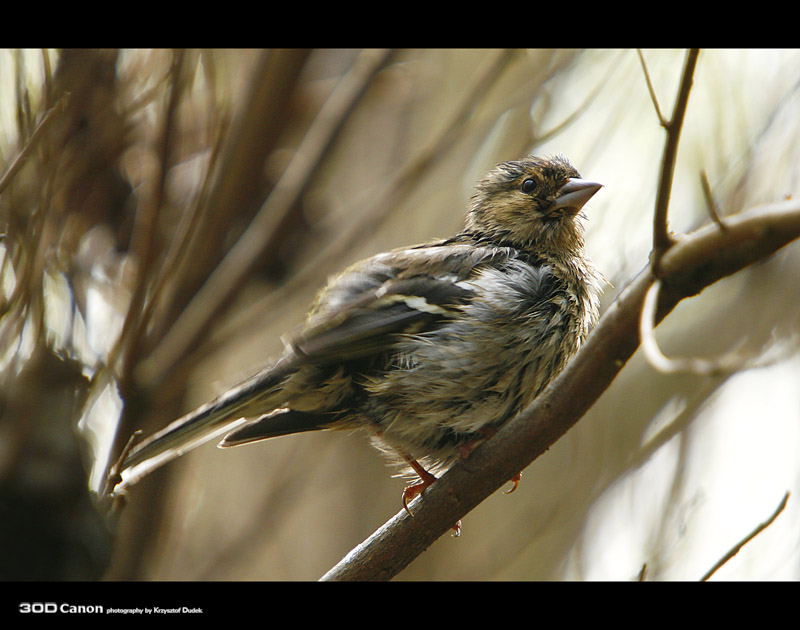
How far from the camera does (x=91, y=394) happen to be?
2.60 meters

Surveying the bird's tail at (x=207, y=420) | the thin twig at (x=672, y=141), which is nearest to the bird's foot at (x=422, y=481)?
the bird's tail at (x=207, y=420)

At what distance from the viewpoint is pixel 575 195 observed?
11.7ft

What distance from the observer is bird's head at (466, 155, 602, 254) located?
11.8 ft

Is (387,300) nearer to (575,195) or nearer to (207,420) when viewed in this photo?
(207,420)

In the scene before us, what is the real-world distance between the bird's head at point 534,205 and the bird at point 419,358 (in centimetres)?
13

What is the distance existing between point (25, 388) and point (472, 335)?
5.04 feet

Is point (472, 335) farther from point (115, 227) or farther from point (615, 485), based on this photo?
point (115, 227)

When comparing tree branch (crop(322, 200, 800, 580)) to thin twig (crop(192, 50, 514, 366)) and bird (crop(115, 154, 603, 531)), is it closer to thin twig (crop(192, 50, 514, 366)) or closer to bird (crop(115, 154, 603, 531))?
bird (crop(115, 154, 603, 531))

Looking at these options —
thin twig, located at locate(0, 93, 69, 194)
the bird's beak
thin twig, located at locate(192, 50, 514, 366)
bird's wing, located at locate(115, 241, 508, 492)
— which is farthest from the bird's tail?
the bird's beak

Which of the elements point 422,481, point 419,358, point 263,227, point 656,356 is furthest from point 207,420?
point 656,356

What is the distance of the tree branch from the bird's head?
1.19 meters

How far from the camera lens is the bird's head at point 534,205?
11.8ft

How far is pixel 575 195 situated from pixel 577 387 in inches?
60.9
